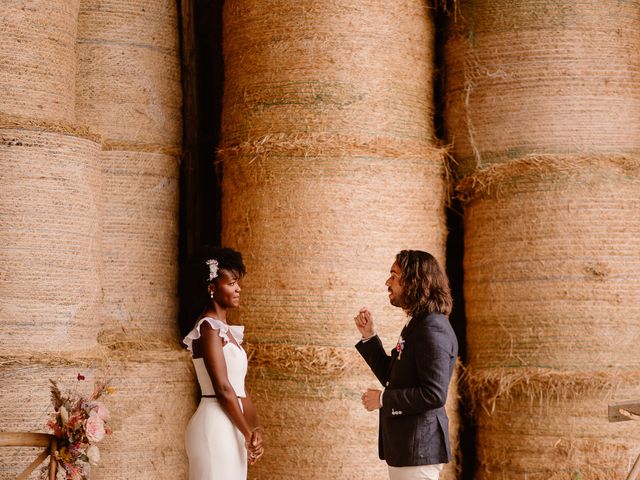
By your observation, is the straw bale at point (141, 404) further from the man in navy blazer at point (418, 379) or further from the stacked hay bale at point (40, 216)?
the man in navy blazer at point (418, 379)

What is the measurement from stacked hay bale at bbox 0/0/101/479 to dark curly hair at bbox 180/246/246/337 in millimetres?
630

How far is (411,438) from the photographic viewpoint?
336cm

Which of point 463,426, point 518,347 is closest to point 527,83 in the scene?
point 518,347

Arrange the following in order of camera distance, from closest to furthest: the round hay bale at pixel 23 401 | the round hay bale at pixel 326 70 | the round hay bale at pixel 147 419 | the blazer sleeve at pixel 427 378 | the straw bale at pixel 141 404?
the blazer sleeve at pixel 427 378, the round hay bale at pixel 23 401, the straw bale at pixel 141 404, the round hay bale at pixel 147 419, the round hay bale at pixel 326 70

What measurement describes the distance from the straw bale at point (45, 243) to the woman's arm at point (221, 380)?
0.83m

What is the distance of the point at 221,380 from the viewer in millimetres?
3578

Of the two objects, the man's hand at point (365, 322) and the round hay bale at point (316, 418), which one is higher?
the man's hand at point (365, 322)

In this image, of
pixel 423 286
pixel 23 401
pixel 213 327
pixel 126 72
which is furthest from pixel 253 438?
pixel 126 72

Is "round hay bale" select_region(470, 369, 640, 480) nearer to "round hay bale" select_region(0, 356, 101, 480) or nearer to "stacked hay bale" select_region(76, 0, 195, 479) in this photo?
"stacked hay bale" select_region(76, 0, 195, 479)

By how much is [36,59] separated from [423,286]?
6.35 feet

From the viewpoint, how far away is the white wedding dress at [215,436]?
11.7ft

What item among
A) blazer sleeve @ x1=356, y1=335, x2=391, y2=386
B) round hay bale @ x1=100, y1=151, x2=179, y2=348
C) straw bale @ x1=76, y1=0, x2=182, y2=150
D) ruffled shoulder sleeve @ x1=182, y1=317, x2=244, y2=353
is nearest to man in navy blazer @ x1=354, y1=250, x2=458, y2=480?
blazer sleeve @ x1=356, y1=335, x2=391, y2=386

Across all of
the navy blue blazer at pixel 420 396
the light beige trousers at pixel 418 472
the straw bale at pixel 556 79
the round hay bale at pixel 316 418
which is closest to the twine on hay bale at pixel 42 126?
the round hay bale at pixel 316 418

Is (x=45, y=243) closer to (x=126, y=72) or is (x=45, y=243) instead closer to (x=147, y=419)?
(x=147, y=419)
